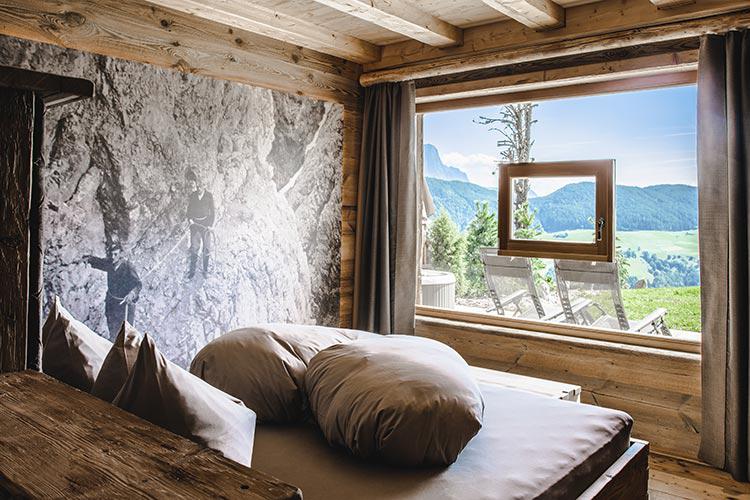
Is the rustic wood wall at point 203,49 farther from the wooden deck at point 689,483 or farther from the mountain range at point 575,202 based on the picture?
the wooden deck at point 689,483

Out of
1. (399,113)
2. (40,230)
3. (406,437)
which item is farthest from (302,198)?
(40,230)

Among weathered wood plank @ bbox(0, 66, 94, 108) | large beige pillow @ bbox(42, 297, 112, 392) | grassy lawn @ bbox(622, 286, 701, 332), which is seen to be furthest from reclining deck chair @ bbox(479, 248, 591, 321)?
weathered wood plank @ bbox(0, 66, 94, 108)

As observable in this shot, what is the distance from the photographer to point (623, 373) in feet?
11.7

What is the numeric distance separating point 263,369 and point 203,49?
7.32 feet

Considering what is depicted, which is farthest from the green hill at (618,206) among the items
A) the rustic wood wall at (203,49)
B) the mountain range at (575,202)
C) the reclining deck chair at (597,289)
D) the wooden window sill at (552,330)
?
the rustic wood wall at (203,49)

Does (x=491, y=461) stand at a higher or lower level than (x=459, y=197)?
lower

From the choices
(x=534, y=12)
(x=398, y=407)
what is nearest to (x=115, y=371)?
(x=398, y=407)

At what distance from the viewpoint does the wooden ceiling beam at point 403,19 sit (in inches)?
131

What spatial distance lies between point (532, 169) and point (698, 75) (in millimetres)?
1138

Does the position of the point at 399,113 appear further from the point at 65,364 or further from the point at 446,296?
the point at 65,364

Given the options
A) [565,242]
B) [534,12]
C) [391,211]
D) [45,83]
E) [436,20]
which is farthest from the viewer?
[391,211]

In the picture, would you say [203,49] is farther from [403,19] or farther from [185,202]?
[403,19]

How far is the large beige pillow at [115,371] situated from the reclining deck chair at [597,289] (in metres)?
2.84


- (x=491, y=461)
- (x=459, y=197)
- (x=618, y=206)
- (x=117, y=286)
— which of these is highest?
(x=459, y=197)
